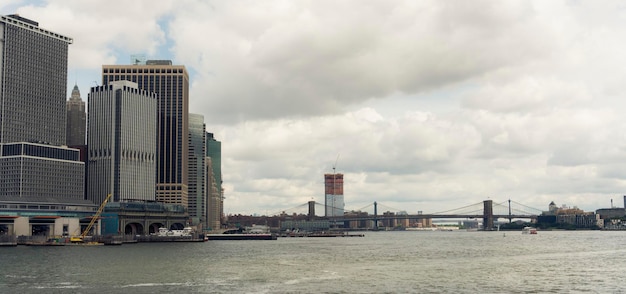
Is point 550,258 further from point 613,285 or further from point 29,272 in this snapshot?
point 29,272

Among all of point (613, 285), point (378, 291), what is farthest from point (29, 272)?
point (613, 285)

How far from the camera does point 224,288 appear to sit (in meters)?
91.1

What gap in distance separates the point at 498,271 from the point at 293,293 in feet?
154

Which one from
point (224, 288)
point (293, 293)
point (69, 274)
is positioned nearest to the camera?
point (293, 293)

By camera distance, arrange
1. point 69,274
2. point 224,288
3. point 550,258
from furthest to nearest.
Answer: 1. point 550,258
2. point 69,274
3. point 224,288

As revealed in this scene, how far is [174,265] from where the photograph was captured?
13212 cm

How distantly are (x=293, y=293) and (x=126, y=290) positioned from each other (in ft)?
71.2

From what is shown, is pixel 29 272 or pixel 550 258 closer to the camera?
pixel 29 272

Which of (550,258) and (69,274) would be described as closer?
(69,274)

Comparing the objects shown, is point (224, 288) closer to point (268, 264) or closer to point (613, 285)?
point (268, 264)

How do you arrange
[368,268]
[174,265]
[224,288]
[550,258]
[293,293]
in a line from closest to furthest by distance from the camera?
[293,293]
[224,288]
[368,268]
[174,265]
[550,258]

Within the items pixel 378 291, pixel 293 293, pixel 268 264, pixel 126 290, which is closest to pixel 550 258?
pixel 268 264

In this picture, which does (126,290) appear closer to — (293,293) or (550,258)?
(293,293)

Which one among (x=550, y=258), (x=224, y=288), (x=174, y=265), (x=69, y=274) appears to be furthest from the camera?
(x=550, y=258)
